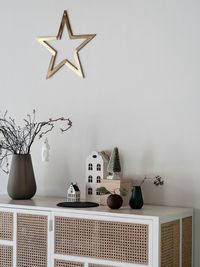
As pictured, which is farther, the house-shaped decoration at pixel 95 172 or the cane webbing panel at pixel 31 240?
the house-shaped decoration at pixel 95 172

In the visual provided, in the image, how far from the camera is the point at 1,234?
10.2ft

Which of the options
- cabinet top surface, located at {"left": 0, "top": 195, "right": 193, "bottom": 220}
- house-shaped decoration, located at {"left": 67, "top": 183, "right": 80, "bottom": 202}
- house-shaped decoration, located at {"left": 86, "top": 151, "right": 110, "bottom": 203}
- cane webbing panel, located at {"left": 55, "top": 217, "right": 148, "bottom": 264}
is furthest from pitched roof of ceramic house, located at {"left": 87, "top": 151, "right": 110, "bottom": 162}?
cane webbing panel, located at {"left": 55, "top": 217, "right": 148, "bottom": 264}

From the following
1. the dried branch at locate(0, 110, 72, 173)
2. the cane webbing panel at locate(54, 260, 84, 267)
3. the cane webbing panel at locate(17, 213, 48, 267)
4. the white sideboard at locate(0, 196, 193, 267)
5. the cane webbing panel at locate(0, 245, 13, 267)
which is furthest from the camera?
the dried branch at locate(0, 110, 72, 173)

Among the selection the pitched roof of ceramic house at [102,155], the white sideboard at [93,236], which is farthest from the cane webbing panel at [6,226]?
the pitched roof of ceramic house at [102,155]

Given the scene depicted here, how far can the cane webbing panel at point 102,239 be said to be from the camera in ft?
8.81

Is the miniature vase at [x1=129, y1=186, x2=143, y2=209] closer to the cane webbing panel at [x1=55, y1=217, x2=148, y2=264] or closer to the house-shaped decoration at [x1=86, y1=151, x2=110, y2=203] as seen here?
the cane webbing panel at [x1=55, y1=217, x2=148, y2=264]

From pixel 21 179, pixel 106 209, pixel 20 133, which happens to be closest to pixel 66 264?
pixel 106 209

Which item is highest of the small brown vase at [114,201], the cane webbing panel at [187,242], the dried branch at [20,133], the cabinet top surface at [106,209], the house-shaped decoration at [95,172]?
the dried branch at [20,133]

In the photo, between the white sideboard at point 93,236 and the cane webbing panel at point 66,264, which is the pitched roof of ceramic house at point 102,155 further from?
the cane webbing panel at point 66,264

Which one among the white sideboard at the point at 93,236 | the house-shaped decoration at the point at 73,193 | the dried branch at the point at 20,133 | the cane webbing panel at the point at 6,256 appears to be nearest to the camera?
the white sideboard at the point at 93,236

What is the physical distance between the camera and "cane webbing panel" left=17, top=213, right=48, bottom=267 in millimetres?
2966

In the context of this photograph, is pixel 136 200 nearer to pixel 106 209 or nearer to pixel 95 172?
pixel 106 209

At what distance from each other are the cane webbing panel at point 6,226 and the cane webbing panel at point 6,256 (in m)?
0.05

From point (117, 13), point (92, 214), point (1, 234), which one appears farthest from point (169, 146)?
point (1, 234)
